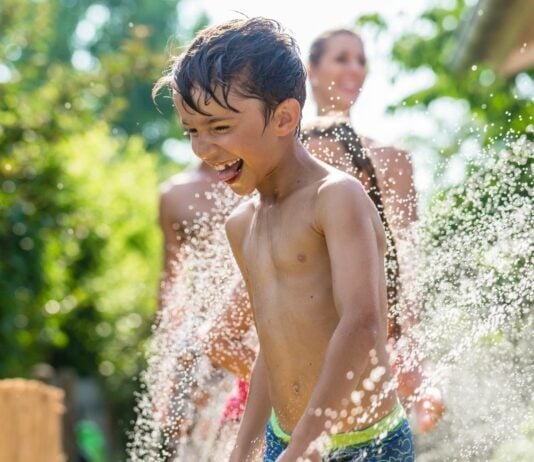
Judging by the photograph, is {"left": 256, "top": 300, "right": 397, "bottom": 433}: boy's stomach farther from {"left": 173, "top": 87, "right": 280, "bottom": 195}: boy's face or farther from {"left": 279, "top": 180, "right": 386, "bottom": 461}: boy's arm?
{"left": 173, "top": 87, "right": 280, "bottom": 195}: boy's face

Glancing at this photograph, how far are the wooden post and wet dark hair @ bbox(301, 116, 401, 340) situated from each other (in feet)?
4.68

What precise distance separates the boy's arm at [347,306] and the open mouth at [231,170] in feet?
0.71

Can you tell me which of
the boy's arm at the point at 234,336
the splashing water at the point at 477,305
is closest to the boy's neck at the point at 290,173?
the splashing water at the point at 477,305

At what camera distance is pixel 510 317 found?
330cm

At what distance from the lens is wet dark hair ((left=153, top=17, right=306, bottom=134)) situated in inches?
99.0

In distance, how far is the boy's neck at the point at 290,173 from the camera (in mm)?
2600

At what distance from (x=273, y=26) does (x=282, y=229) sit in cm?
41

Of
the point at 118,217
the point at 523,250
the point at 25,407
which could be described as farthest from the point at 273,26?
the point at 118,217

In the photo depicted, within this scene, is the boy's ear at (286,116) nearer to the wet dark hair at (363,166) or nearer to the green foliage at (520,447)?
the wet dark hair at (363,166)

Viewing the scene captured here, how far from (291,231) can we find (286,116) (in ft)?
0.74

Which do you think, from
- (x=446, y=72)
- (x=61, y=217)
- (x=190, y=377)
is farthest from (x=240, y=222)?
(x=61, y=217)

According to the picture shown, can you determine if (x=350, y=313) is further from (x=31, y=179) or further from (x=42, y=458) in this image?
(x=31, y=179)

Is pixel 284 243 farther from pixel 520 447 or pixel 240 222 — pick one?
pixel 520 447

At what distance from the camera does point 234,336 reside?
11.9 ft
